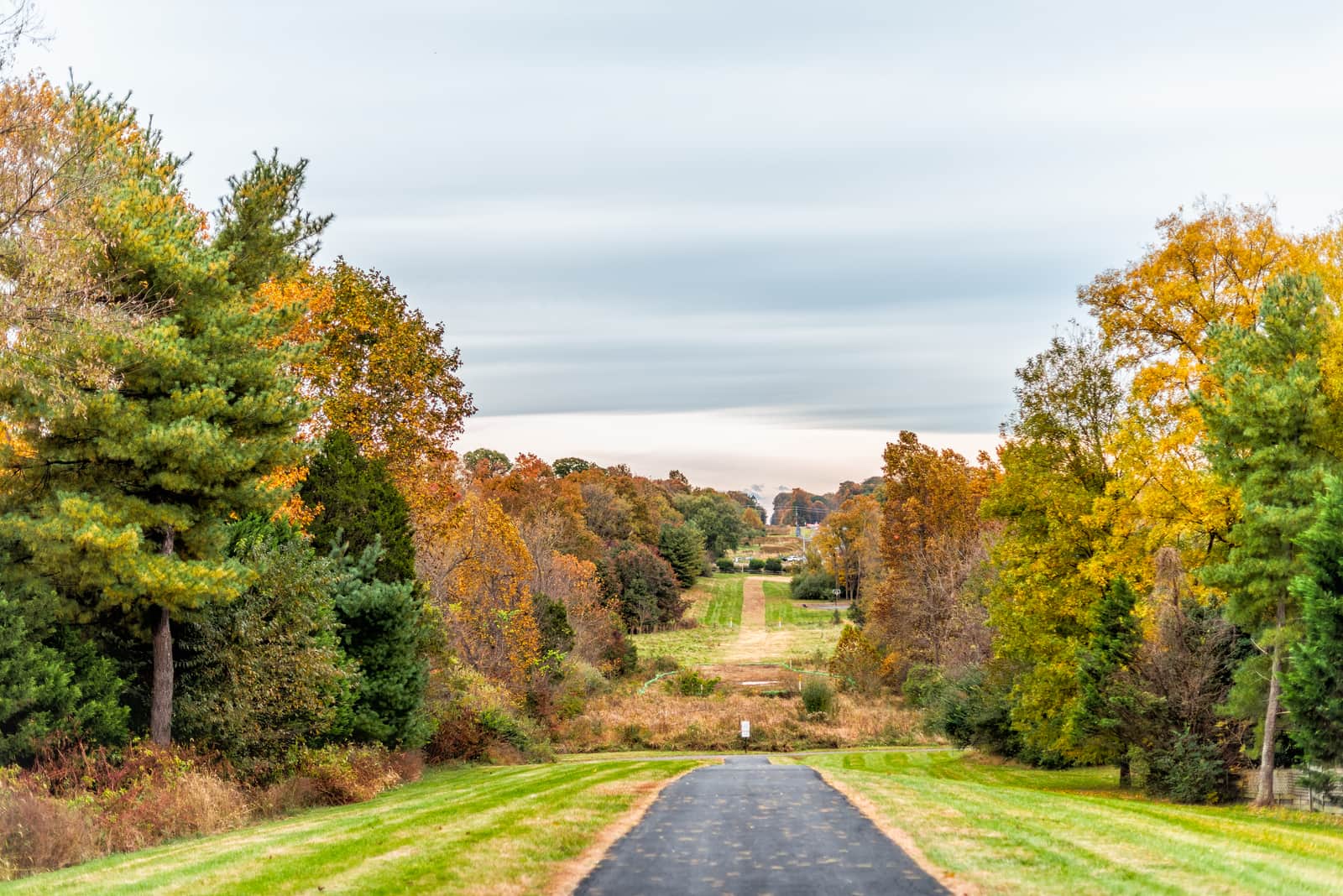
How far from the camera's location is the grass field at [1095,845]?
10422mm

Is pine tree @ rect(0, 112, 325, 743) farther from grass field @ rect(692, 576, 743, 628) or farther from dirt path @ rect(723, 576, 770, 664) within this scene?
grass field @ rect(692, 576, 743, 628)

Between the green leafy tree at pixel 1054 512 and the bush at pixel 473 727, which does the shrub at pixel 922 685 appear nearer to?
the green leafy tree at pixel 1054 512

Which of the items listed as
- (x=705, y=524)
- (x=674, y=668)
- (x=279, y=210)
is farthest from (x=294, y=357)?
(x=705, y=524)

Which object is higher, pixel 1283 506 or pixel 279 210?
pixel 279 210

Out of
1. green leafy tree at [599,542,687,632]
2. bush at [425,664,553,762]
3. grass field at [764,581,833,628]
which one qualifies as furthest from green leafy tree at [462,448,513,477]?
bush at [425,664,553,762]

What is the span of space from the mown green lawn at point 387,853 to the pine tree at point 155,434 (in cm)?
484

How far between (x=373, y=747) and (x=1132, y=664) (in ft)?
62.4

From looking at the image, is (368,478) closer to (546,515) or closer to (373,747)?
(373,747)

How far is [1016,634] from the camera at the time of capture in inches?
1346

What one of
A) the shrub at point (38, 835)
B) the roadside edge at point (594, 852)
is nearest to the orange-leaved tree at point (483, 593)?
the shrub at point (38, 835)

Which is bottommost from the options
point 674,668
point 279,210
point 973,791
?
point 674,668

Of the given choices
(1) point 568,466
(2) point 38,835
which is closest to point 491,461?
(1) point 568,466

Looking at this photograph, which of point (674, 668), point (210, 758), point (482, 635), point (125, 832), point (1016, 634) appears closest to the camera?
point (125, 832)

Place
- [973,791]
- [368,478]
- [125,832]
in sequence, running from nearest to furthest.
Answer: [125,832]
[973,791]
[368,478]
